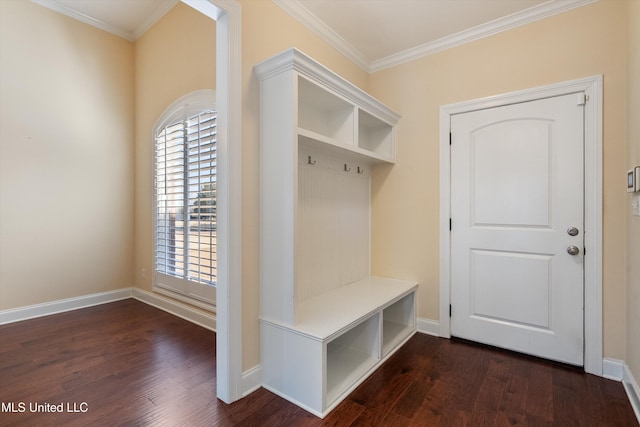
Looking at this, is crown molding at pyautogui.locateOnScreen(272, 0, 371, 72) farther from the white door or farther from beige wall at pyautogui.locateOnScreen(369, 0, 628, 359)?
the white door

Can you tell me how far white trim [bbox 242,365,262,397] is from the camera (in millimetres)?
1842

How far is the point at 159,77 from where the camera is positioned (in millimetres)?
3492

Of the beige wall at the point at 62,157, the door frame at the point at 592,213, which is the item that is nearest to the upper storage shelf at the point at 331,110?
the door frame at the point at 592,213

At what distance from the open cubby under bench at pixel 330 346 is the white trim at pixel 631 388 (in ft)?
4.60

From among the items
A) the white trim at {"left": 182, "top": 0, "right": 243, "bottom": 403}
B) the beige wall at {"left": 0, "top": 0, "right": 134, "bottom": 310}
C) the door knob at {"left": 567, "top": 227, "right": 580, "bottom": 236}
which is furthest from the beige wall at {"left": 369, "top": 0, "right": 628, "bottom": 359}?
the beige wall at {"left": 0, "top": 0, "right": 134, "bottom": 310}

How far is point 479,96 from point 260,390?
2.87 meters

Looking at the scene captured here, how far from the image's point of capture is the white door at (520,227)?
2.17 meters

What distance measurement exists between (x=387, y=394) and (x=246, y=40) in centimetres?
244

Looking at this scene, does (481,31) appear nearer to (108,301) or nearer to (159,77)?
(159,77)

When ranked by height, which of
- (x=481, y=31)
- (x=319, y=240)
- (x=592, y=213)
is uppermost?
(x=481, y=31)

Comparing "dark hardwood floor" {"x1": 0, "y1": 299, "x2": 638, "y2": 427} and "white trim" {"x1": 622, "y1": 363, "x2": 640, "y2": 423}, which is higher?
"white trim" {"x1": 622, "y1": 363, "x2": 640, "y2": 423}

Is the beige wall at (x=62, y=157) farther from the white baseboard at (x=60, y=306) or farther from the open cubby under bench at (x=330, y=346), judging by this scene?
the open cubby under bench at (x=330, y=346)

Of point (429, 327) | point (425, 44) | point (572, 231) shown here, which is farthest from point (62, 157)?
point (572, 231)

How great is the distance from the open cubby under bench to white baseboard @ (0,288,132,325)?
2856mm
